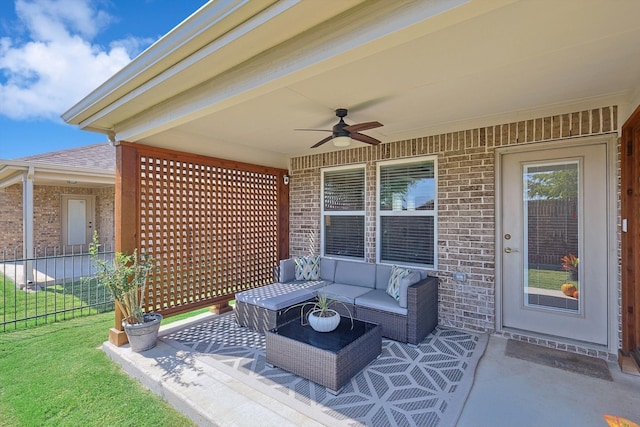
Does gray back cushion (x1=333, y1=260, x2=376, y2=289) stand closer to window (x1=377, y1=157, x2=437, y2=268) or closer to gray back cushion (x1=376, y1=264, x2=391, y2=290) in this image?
gray back cushion (x1=376, y1=264, x2=391, y2=290)

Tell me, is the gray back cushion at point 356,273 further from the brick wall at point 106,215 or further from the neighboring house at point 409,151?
the brick wall at point 106,215

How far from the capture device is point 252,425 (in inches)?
90.9

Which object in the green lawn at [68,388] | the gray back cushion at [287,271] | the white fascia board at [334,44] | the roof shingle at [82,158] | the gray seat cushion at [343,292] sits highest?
the roof shingle at [82,158]

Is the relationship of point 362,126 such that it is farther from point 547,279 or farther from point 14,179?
point 14,179

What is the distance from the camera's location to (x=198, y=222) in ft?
16.4

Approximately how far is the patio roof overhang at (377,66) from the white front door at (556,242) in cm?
65

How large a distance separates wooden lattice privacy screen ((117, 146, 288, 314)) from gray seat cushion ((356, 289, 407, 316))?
2.44 meters

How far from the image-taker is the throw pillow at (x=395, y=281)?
13.2 feet

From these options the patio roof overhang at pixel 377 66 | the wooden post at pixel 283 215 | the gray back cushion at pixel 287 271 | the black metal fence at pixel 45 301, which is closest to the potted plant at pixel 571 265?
the patio roof overhang at pixel 377 66

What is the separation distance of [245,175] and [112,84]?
2.85 m

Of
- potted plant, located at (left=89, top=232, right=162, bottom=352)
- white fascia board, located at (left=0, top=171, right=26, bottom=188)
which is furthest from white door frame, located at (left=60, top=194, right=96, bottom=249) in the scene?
potted plant, located at (left=89, top=232, right=162, bottom=352)

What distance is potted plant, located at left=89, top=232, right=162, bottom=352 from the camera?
3541 millimetres

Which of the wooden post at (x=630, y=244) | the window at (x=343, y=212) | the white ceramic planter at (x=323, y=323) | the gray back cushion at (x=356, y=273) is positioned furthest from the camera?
the window at (x=343, y=212)

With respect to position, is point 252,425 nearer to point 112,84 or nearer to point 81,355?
point 81,355
